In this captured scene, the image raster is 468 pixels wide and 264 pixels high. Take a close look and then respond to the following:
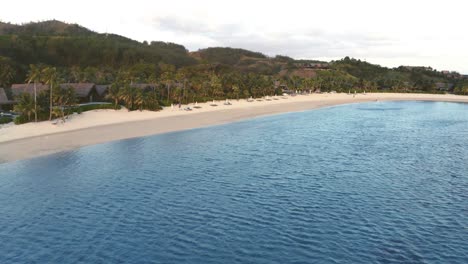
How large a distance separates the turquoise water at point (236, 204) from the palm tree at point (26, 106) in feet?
52.5

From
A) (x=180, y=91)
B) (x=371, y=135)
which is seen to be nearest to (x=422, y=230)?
(x=371, y=135)

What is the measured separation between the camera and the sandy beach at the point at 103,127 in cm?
4528

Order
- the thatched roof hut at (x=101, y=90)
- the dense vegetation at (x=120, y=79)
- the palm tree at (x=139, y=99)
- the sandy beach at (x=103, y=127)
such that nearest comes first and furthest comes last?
the sandy beach at (x=103, y=127) → the dense vegetation at (x=120, y=79) → the palm tree at (x=139, y=99) → the thatched roof hut at (x=101, y=90)

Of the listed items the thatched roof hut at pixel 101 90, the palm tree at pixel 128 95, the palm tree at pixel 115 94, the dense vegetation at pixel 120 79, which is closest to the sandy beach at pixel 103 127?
the palm tree at pixel 128 95

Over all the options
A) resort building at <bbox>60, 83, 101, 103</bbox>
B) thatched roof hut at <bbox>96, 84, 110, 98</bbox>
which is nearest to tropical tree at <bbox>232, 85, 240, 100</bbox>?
thatched roof hut at <bbox>96, 84, 110, 98</bbox>

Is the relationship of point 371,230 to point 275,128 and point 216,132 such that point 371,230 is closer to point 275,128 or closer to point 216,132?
point 216,132

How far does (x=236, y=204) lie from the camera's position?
28016mm

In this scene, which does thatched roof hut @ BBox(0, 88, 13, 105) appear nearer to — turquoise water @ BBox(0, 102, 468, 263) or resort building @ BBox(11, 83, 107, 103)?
resort building @ BBox(11, 83, 107, 103)

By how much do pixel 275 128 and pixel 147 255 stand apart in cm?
4853

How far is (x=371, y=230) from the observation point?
77.6 ft

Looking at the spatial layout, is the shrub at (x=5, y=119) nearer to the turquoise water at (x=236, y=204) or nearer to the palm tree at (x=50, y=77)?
the palm tree at (x=50, y=77)

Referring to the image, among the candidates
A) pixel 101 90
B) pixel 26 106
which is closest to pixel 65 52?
pixel 101 90

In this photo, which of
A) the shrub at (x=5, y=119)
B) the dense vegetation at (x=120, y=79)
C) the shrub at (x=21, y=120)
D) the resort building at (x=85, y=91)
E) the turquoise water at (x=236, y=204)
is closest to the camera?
the turquoise water at (x=236, y=204)

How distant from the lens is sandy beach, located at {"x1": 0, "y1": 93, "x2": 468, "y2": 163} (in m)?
45.3
